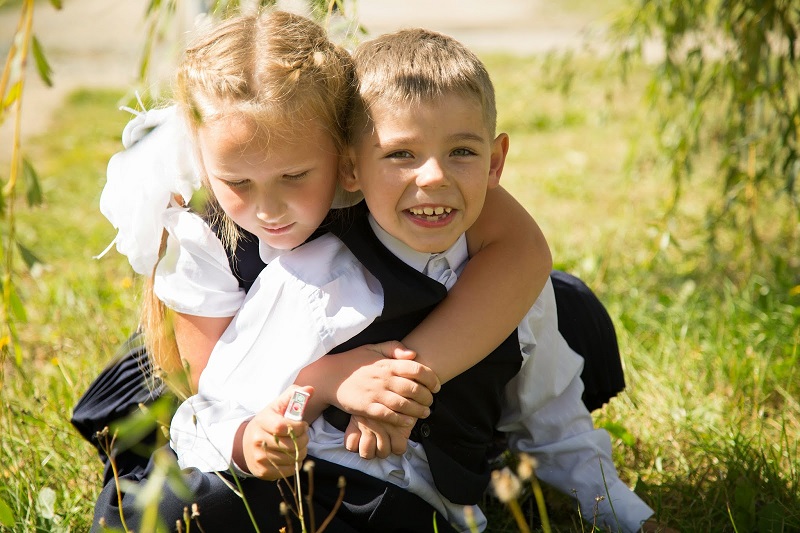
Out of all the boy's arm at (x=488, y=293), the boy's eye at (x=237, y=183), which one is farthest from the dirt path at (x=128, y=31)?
the boy's arm at (x=488, y=293)

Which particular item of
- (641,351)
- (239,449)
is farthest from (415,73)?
(641,351)

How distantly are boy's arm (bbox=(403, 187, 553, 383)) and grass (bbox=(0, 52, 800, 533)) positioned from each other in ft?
1.46

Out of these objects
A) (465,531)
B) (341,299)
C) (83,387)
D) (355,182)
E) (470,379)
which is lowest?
(83,387)

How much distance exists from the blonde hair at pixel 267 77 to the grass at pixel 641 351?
0.48 meters

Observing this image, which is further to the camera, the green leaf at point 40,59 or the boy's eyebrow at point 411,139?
the boy's eyebrow at point 411,139

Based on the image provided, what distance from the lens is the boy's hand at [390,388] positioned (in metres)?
1.62

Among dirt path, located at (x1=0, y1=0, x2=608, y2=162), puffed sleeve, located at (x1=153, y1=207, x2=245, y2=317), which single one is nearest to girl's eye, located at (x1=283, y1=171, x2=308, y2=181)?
puffed sleeve, located at (x1=153, y1=207, x2=245, y2=317)

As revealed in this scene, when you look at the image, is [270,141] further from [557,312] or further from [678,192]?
[678,192]

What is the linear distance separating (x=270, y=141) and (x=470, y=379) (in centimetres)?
64

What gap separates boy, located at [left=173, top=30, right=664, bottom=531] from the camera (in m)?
1.65

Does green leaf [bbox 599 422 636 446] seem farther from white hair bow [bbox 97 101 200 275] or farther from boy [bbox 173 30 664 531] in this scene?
white hair bow [bbox 97 101 200 275]

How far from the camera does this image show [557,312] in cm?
213

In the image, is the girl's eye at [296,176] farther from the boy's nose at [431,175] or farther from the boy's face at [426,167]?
the boy's nose at [431,175]

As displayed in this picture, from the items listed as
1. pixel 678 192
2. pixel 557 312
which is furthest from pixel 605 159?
pixel 557 312
